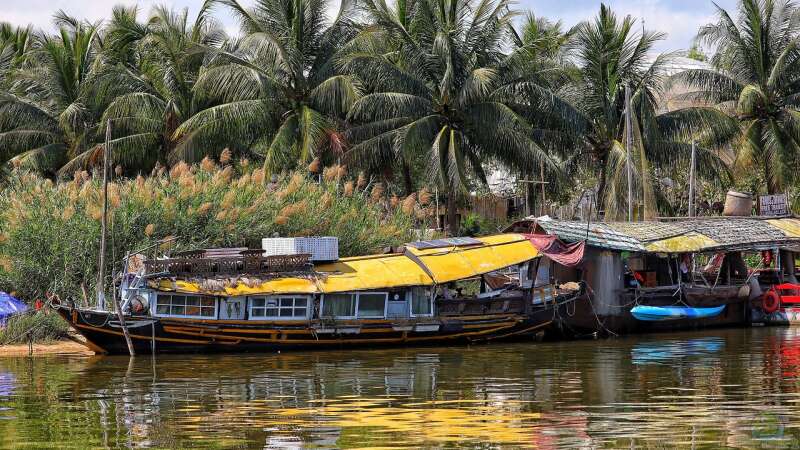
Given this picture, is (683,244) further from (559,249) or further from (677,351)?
(677,351)

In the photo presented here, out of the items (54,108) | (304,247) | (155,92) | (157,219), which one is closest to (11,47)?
(54,108)

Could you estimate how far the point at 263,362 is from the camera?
23.2m

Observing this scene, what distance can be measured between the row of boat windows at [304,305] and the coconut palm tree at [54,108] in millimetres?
13232

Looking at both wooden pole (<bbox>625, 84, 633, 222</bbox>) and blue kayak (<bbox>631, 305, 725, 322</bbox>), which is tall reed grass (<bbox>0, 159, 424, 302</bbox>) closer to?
wooden pole (<bbox>625, 84, 633, 222</bbox>)

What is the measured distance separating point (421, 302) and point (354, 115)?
8.78 m

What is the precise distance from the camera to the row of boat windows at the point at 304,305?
24.3 meters

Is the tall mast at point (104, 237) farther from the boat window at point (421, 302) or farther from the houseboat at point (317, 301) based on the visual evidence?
the boat window at point (421, 302)

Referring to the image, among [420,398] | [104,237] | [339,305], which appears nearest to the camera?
[420,398]

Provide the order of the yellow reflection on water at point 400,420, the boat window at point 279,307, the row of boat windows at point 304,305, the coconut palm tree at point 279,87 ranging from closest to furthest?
the yellow reflection on water at point 400,420 < the row of boat windows at point 304,305 < the boat window at point 279,307 < the coconut palm tree at point 279,87

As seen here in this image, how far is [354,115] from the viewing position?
33.2 meters

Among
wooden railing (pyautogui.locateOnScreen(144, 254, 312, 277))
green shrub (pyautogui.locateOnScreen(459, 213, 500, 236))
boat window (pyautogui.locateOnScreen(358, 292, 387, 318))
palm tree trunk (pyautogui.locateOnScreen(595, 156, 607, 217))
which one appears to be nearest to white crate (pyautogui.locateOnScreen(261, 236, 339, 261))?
wooden railing (pyautogui.locateOnScreen(144, 254, 312, 277))

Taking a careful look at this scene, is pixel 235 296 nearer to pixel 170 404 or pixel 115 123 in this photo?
pixel 170 404

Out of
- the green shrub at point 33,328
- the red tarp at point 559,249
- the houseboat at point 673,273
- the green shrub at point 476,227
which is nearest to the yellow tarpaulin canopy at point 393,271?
the red tarp at point 559,249

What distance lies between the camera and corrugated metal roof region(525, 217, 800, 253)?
91.2 ft
